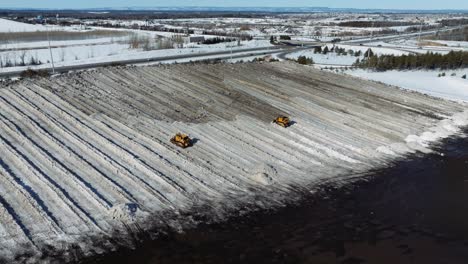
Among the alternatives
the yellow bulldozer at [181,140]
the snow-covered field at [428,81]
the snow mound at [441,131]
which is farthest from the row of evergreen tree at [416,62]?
the yellow bulldozer at [181,140]

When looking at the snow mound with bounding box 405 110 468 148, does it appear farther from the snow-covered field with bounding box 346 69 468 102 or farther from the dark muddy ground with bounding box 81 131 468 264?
the snow-covered field with bounding box 346 69 468 102

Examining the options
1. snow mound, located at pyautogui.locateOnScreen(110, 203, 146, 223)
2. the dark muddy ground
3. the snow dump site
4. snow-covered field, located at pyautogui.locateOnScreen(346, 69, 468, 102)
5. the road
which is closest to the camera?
the dark muddy ground

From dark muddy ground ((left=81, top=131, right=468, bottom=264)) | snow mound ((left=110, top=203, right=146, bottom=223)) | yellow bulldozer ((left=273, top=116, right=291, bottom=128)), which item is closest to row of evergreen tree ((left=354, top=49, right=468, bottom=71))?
yellow bulldozer ((left=273, top=116, right=291, bottom=128))

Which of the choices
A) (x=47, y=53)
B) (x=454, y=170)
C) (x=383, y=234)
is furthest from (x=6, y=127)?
(x=47, y=53)

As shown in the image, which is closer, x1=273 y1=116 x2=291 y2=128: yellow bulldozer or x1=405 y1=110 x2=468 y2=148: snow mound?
x1=405 y1=110 x2=468 y2=148: snow mound

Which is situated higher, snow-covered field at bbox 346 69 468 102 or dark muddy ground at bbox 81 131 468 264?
dark muddy ground at bbox 81 131 468 264

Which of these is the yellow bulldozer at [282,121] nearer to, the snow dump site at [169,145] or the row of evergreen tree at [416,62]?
the snow dump site at [169,145]
